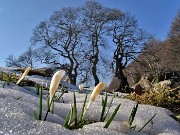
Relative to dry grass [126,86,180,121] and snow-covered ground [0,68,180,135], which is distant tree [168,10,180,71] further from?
snow-covered ground [0,68,180,135]

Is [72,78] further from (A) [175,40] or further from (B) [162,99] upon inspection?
(B) [162,99]

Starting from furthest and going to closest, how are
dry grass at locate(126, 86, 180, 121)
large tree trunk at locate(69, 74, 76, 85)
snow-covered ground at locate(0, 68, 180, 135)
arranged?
large tree trunk at locate(69, 74, 76, 85) → dry grass at locate(126, 86, 180, 121) → snow-covered ground at locate(0, 68, 180, 135)

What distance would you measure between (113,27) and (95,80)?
201 inches

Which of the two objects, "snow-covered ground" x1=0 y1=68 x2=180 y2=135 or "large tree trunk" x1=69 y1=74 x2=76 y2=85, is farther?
"large tree trunk" x1=69 y1=74 x2=76 y2=85

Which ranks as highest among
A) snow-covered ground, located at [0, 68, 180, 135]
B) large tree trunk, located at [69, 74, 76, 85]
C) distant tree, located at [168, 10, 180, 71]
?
distant tree, located at [168, 10, 180, 71]

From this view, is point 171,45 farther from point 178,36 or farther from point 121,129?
point 121,129

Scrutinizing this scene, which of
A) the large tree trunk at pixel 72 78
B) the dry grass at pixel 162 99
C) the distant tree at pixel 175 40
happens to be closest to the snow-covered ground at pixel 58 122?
the dry grass at pixel 162 99

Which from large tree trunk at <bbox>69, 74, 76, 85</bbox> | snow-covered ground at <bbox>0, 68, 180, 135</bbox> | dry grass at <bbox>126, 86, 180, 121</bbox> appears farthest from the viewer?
large tree trunk at <bbox>69, 74, 76, 85</bbox>

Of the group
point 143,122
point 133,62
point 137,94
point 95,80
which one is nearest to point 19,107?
point 143,122

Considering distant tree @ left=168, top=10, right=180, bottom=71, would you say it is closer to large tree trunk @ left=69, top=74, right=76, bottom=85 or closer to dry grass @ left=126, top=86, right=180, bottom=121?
large tree trunk @ left=69, top=74, right=76, bottom=85

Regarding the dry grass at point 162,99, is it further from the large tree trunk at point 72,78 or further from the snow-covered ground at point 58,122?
the large tree trunk at point 72,78

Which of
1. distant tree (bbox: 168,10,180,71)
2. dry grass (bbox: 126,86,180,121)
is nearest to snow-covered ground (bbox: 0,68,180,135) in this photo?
dry grass (bbox: 126,86,180,121)

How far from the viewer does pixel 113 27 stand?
102 ft

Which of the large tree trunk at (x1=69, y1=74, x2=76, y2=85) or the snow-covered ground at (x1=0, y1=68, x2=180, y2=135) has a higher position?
the large tree trunk at (x1=69, y1=74, x2=76, y2=85)
